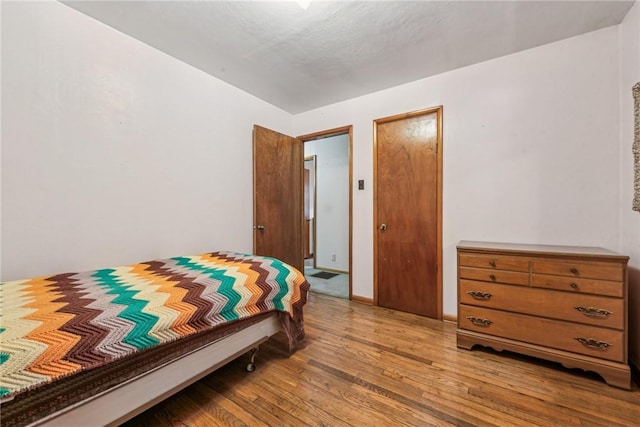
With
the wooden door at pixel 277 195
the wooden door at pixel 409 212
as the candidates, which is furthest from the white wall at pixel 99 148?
the wooden door at pixel 409 212

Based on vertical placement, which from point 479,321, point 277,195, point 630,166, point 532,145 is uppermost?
point 532,145

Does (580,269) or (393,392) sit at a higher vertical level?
(580,269)

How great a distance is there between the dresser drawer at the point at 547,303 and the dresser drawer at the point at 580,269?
131 millimetres

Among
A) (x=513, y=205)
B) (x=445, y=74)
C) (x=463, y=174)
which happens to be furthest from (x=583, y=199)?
(x=445, y=74)

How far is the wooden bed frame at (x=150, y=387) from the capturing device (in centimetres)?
96

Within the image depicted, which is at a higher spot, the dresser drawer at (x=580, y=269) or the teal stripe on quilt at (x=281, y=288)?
the dresser drawer at (x=580, y=269)

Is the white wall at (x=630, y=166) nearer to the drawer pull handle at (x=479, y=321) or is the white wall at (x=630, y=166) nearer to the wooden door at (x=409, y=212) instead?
the drawer pull handle at (x=479, y=321)

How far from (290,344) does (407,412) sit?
87 cm

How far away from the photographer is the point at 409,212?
2713 mm

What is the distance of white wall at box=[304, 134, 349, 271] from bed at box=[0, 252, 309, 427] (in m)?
2.77

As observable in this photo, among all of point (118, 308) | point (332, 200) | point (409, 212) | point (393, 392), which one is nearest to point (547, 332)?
point (393, 392)

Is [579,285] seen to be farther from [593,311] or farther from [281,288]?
[281,288]

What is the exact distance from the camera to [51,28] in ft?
5.40

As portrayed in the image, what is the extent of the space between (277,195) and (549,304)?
271 centimetres
